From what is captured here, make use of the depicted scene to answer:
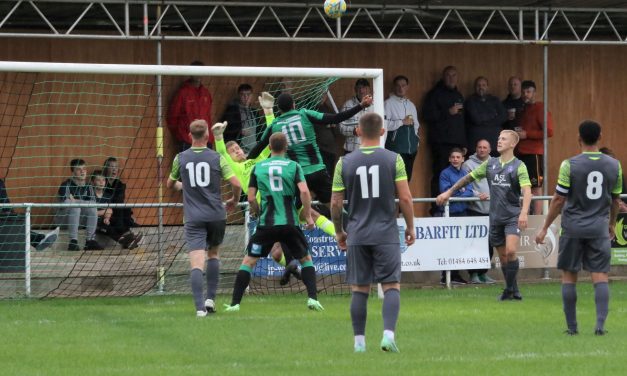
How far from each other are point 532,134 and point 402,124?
8.29 feet

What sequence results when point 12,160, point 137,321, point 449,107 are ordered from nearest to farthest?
point 137,321 → point 12,160 → point 449,107

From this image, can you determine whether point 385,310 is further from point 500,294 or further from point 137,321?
point 500,294

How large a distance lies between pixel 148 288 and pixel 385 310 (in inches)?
295

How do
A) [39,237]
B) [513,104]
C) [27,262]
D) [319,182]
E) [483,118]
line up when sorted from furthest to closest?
1. [513,104]
2. [483,118]
3. [39,237]
4. [27,262]
5. [319,182]

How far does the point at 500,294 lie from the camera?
1700 centimetres

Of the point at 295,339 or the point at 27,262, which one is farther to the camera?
the point at 27,262

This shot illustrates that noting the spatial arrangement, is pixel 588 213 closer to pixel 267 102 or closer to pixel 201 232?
pixel 201 232

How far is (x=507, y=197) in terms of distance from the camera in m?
15.9

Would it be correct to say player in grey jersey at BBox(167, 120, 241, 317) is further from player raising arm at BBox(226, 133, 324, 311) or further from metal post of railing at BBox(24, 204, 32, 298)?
metal post of railing at BBox(24, 204, 32, 298)

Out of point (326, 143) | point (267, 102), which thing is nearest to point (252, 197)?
point (267, 102)

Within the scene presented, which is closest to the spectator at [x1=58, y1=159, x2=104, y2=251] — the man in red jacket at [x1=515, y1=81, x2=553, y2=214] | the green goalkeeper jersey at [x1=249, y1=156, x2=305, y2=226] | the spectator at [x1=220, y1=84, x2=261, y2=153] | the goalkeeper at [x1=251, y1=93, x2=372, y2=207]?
the spectator at [x1=220, y1=84, x2=261, y2=153]

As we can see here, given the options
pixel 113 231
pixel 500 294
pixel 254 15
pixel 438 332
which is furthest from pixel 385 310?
pixel 254 15

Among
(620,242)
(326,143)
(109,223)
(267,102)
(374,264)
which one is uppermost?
(267,102)

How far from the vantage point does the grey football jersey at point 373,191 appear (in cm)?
1045
